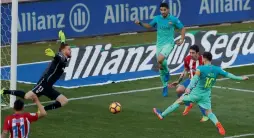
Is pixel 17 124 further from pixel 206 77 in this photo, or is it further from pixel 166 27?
pixel 166 27

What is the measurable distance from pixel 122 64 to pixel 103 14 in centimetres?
658

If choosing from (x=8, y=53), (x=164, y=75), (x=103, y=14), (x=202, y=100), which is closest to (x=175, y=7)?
(x=103, y=14)

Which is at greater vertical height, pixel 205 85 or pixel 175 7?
pixel 205 85

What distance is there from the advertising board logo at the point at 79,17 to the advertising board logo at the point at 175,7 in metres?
3.55

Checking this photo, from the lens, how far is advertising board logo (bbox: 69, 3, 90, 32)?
32.3 meters

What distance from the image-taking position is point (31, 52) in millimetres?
31094

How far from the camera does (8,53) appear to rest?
2630 centimetres

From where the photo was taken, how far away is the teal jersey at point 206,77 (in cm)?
1995

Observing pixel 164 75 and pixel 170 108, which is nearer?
pixel 170 108

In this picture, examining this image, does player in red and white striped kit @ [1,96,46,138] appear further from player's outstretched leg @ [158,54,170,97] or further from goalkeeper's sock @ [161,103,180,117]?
player's outstretched leg @ [158,54,170,97]

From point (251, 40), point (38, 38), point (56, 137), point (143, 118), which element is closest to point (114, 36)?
point (38, 38)

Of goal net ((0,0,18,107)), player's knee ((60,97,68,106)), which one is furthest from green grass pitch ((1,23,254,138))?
goal net ((0,0,18,107))

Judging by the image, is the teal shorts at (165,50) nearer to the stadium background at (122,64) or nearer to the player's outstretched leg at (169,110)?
the stadium background at (122,64)

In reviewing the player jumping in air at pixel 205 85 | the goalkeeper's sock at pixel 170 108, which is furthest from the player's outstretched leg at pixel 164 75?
the player jumping in air at pixel 205 85
